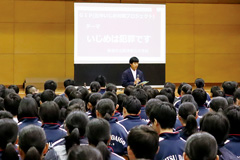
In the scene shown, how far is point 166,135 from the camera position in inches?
94.3

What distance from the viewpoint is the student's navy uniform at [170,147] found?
2.29 meters

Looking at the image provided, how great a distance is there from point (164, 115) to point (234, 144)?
21.8 inches

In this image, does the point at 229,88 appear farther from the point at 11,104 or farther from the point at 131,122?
the point at 11,104

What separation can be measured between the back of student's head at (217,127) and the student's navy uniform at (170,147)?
21 centimetres

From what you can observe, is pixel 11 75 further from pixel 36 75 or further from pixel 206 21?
pixel 206 21

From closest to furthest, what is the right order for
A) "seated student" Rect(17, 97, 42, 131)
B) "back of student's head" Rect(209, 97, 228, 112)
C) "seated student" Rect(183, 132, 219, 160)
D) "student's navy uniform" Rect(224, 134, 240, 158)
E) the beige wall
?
"seated student" Rect(183, 132, 219, 160) < "student's navy uniform" Rect(224, 134, 240, 158) < "seated student" Rect(17, 97, 42, 131) < "back of student's head" Rect(209, 97, 228, 112) < the beige wall

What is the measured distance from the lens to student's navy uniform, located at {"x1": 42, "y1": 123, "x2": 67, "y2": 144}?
2.84 metres

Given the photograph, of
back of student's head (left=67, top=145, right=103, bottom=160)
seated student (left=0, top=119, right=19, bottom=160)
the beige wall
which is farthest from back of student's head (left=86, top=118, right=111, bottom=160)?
the beige wall

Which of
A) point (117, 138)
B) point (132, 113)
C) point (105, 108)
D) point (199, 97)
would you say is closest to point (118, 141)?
point (117, 138)

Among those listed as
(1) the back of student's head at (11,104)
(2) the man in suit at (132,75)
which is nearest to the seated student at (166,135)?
(1) the back of student's head at (11,104)

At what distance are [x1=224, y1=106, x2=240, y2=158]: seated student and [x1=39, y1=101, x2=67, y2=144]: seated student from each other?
4.45 ft

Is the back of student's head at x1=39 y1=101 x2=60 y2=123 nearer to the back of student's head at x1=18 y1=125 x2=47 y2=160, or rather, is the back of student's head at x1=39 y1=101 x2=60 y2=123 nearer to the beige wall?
the back of student's head at x1=18 y1=125 x2=47 y2=160

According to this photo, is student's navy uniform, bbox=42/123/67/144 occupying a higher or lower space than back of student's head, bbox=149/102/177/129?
lower

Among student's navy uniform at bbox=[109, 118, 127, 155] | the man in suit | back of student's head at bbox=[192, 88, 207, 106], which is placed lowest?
student's navy uniform at bbox=[109, 118, 127, 155]
